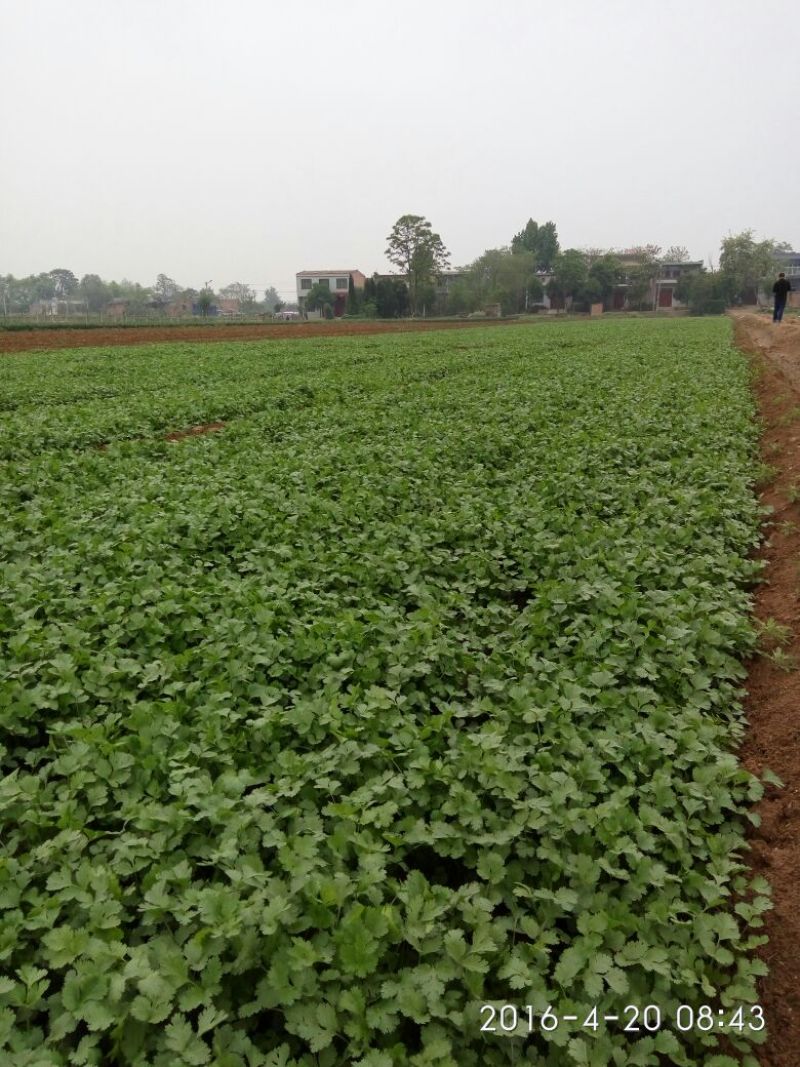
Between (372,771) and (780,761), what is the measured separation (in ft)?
7.22

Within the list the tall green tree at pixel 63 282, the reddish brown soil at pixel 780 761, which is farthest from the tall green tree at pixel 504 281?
the tall green tree at pixel 63 282

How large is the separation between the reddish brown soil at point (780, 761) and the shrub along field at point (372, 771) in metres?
0.12

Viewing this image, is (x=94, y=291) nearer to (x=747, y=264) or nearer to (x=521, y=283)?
(x=521, y=283)

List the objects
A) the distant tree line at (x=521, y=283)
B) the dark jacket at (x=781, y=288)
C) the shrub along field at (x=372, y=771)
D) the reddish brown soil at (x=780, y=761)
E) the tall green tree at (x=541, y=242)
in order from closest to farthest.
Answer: the shrub along field at (x=372, y=771)
the reddish brown soil at (x=780, y=761)
the dark jacket at (x=781, y=288)
the distant tree line at (x=521, y=283)
the tall green tree at (x=541, y=242)

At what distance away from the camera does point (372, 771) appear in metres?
3.36

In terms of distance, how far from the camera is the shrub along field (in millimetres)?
2295

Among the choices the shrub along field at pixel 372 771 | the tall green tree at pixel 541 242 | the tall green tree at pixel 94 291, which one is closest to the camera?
the shrub along field at pixel 372 771

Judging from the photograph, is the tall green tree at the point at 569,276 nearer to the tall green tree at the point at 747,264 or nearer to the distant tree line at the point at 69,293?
the tall green tree at the point at 747,264

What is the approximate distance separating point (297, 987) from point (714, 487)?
7.21m

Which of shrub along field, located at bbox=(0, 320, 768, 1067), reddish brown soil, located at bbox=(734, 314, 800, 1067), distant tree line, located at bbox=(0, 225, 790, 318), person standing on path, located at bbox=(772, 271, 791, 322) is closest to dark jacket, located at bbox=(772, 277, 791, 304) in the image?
person standing on path, located at bbox=(772, 271, 791, 322)

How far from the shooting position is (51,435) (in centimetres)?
1030

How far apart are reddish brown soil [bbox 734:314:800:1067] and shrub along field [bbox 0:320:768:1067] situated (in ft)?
0.41

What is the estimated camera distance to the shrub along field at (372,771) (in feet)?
7.53

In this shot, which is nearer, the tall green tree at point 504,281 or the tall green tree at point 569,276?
the tall green tree at point 504,281
